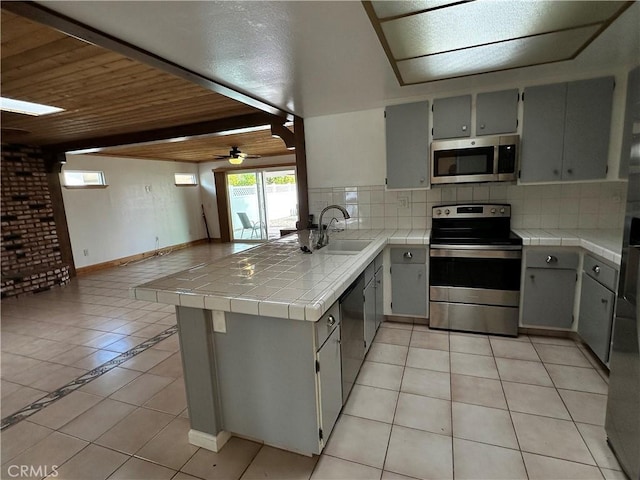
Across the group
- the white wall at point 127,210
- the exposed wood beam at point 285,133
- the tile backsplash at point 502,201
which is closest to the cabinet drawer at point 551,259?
the tile backsplash at point 502,201

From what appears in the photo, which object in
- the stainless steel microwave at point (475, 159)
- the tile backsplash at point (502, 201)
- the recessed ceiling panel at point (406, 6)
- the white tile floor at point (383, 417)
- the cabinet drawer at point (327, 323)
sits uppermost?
the recessed ceiling panel at point (406, 6)

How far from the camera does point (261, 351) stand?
1.58m

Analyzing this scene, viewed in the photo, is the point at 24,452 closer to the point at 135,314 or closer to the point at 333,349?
the point at 333,349

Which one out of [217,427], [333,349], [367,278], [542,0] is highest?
[542,0]

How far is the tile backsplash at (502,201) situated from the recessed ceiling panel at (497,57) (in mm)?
1147

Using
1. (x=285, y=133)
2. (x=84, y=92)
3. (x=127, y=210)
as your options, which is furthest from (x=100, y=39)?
(x=127, y=210)

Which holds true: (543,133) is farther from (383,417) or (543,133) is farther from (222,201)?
(222,201)

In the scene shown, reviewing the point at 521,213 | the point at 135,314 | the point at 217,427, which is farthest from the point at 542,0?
the point at 135,314

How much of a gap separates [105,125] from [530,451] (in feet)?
17.2

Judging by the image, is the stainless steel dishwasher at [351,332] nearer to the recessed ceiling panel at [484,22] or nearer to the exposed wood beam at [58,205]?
the recessed ceiling panel at [484,22]

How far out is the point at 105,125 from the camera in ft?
13.3

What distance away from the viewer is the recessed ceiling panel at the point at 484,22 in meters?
1.46

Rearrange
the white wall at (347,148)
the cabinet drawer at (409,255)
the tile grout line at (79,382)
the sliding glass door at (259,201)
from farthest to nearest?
the sliding glass door at (259,201), the white wall at (347,148), the cabinet drawer at (409,255), the tile grout line at (79,382)

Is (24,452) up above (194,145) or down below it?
below
